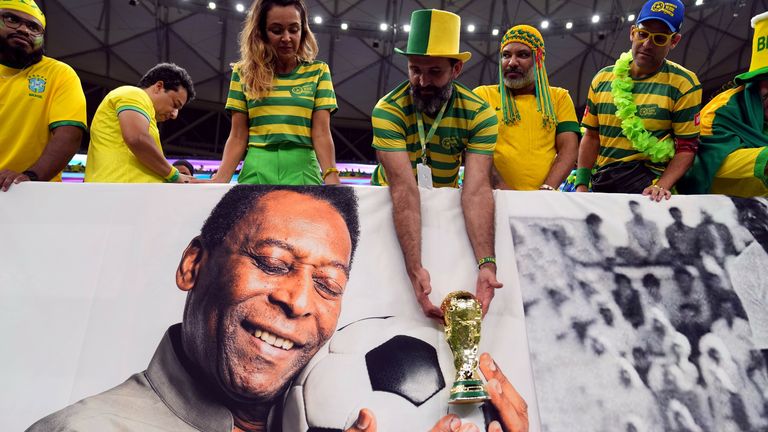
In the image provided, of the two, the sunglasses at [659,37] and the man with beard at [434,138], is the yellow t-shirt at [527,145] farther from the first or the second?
the sunglasses at [659,37]

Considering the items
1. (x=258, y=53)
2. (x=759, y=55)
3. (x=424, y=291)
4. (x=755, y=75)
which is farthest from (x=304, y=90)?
(x=759, y=55)

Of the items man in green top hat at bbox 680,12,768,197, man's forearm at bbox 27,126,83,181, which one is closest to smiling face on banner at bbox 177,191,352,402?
man's forearm at bbox 27,126,83,181

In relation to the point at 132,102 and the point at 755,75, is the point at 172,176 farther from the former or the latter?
the point at 755,75

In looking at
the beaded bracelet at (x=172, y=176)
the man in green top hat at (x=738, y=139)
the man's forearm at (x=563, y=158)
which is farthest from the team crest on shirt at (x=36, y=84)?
the man in green top hat at (x=738, y=139)

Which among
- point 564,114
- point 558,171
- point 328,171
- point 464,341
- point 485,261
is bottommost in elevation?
point 464,341

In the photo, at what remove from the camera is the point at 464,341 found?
1.87 metres

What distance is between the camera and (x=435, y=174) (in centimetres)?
258

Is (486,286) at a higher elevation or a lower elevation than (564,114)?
lower

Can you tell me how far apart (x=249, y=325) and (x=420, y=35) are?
4.38 feet

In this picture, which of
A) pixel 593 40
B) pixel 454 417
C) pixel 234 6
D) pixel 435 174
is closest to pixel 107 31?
pixel 234 6

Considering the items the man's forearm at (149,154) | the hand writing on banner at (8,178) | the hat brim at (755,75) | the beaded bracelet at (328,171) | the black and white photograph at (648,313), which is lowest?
the black and white photograph at (648,313)

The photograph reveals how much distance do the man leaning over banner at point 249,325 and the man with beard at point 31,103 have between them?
92cm

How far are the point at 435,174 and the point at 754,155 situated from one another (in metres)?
1.52

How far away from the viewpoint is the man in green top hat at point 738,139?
2684 millimetres
